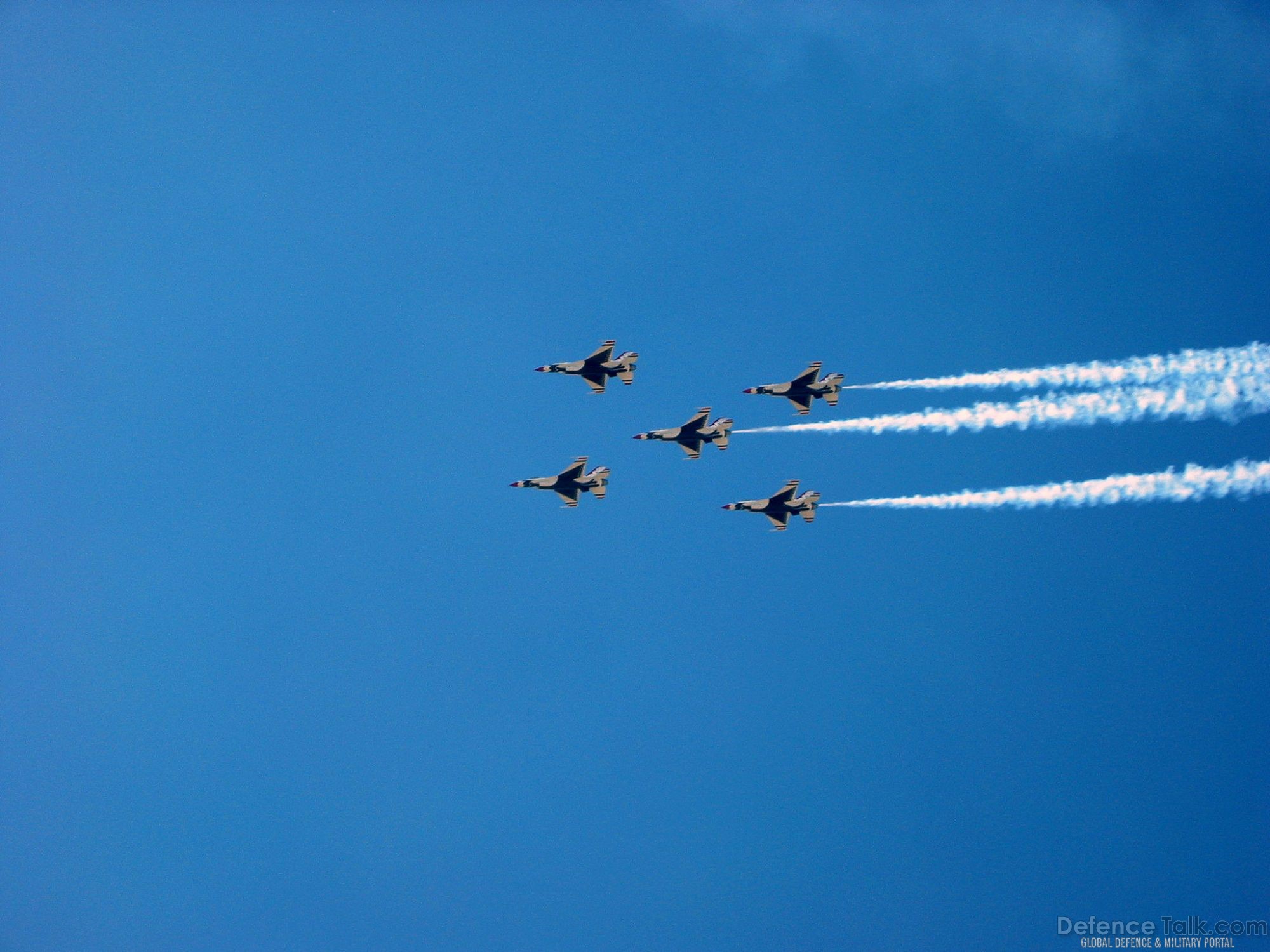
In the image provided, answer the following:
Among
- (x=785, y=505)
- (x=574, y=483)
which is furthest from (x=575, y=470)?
(x=785, y=505)

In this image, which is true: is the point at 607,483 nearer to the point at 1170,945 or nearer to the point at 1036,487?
the point at 1036,487

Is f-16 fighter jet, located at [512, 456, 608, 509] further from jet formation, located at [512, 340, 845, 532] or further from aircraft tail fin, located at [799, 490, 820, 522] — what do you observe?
aircraft tail fin, located at [799, 490, 820, 522]

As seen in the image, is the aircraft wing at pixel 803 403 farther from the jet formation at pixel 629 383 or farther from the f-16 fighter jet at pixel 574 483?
the f-16 fighter jet at pixel 574 483

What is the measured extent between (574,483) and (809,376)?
557 inches

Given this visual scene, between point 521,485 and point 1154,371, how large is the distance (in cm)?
3280

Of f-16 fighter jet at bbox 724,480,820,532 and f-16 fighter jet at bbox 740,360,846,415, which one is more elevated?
f-16 fighter jet at bbox 740,360,846,415

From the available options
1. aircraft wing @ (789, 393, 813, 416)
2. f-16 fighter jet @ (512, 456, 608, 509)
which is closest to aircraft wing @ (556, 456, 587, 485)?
f-16 fighter jet @ (512, 456, 608, 509)

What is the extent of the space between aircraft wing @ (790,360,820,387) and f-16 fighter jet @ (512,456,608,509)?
451 inches

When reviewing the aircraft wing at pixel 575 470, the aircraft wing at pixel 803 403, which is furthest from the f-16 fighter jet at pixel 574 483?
the aircraft wing at pixel 803 403

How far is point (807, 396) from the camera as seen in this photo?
5950cm

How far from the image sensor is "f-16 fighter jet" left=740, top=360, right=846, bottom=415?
2325 inches

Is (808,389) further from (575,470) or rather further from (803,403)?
(575,470)

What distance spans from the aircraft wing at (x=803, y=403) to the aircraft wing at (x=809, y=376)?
73 cm

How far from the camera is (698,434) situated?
59344 millimetres
